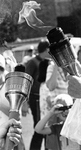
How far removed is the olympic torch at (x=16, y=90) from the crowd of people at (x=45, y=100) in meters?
0.08

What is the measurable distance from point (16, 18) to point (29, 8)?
109 millimetres

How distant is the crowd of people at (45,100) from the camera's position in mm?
2156

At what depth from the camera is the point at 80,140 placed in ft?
7.03

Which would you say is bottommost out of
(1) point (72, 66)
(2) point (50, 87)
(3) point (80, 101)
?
(3) point (80, 101)

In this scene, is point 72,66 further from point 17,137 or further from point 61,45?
point 17,137

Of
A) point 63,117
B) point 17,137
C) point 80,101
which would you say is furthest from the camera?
point 63,117

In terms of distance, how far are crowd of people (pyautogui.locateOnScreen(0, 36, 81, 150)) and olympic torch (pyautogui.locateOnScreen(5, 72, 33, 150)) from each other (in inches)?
3.0

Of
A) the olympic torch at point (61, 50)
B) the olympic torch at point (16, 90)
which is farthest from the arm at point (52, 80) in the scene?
the olympic torch at point (16, 90)

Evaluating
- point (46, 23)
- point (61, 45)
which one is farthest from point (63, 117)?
point (61, 45)

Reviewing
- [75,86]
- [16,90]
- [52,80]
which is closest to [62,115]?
[52,80]

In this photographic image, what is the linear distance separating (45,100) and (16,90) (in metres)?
2.31

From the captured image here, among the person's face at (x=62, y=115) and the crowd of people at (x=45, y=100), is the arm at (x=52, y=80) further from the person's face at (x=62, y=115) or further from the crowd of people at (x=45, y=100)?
the person's face at (x=62, y=115)

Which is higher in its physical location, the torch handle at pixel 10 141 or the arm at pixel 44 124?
the arm at pixel 44 124

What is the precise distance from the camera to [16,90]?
2.05 meters
